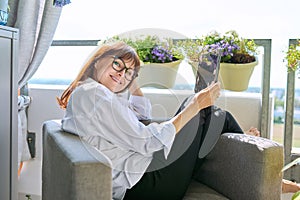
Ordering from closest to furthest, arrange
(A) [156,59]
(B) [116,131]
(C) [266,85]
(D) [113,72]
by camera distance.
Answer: (B) [116,131] < (D) [113,72] < (A) [156,59] < (C) [266,85]

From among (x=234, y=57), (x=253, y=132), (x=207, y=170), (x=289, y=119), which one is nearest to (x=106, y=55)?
(x=207, y=170)

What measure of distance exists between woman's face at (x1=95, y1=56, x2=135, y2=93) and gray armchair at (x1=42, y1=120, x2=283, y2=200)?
22 cm

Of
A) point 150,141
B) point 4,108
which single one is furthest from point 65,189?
point 4,108

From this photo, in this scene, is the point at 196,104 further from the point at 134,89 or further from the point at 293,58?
the point at 293,58

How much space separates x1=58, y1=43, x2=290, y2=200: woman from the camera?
1212 millimetres

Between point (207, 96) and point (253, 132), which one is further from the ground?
point (207, 96)

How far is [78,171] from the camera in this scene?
100cm

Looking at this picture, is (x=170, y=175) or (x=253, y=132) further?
(x=253, y=132)

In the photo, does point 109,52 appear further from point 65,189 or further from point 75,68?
point 75,68

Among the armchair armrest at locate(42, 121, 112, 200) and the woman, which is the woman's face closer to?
the woman

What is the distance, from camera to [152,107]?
1532 millimetres

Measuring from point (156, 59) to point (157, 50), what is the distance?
0.06 meters

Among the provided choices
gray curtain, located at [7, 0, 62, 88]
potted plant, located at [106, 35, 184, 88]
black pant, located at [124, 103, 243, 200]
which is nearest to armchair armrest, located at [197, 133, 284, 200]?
black pant, located at [124, 103, 243, 200]

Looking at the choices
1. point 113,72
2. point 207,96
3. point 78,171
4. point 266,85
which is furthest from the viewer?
point 266,85
